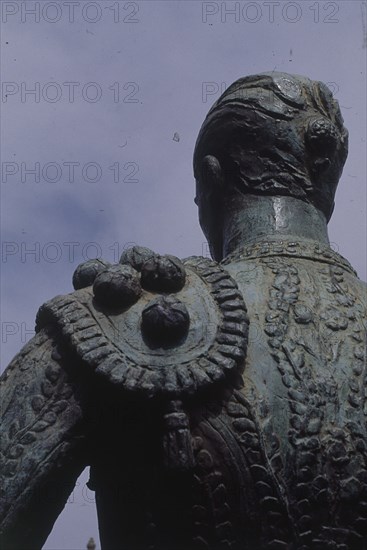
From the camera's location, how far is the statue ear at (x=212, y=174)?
12.6 ft

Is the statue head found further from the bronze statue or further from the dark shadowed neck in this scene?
the bronze statue

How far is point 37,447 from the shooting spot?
117 inches

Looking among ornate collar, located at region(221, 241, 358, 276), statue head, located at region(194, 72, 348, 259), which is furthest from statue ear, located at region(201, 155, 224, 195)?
ornate collar, located at region(221, 241, 358, 276)

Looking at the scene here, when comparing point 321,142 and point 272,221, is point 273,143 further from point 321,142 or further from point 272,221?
point 272,221

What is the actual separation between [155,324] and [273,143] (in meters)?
1.01

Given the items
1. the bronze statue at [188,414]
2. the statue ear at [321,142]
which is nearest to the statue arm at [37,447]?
the bronze statue at [188,414]

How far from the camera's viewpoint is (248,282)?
3404mm

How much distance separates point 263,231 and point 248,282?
1.15 ft

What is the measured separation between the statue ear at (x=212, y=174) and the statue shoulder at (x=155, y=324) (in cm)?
62

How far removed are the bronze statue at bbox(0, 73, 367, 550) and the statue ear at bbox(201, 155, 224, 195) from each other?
1.86 feet

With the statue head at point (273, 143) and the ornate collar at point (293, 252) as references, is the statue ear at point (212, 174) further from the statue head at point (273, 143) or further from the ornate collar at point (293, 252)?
the ornate collar at point (293, 252)

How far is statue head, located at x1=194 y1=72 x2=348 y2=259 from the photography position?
3748 millimetres

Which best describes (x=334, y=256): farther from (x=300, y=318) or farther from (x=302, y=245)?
(x=300, y=318)

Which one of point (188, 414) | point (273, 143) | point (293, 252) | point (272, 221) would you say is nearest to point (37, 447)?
point (188, 414)
